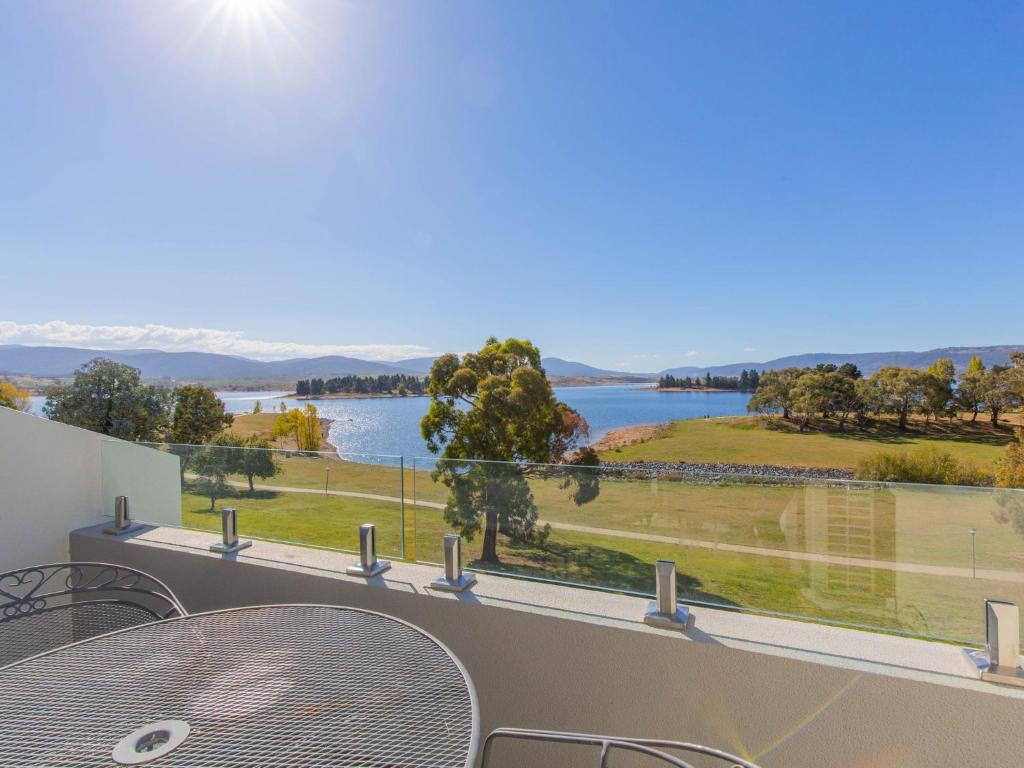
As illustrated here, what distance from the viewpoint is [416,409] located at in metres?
17.7

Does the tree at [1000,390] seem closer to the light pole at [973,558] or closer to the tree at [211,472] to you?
the light pole at [973,558]

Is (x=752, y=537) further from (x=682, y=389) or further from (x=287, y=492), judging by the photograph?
(x=682, y=389)

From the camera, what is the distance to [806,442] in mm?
35000

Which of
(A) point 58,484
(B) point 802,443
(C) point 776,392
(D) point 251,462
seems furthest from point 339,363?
(D) point 251,462

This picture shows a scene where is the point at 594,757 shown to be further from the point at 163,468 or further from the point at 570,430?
the point at 570,430

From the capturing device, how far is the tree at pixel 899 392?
1292 inches

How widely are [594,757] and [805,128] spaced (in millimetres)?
17927

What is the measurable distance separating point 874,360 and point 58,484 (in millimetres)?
48120

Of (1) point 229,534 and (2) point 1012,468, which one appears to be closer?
(1) point 229,534

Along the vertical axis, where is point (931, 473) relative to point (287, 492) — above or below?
below

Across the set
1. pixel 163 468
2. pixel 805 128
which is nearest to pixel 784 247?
pixel 805 128

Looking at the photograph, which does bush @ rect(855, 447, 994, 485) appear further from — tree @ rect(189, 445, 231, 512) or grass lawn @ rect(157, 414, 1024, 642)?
tree @ rect(189, 445, 231, 512)

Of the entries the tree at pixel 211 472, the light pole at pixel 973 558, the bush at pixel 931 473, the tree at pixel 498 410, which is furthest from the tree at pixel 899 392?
the tree at pixel 211 472

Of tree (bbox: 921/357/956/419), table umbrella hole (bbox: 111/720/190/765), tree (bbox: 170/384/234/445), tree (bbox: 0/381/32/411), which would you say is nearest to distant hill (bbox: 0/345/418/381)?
tree (bbox: 0/381/32/411)
